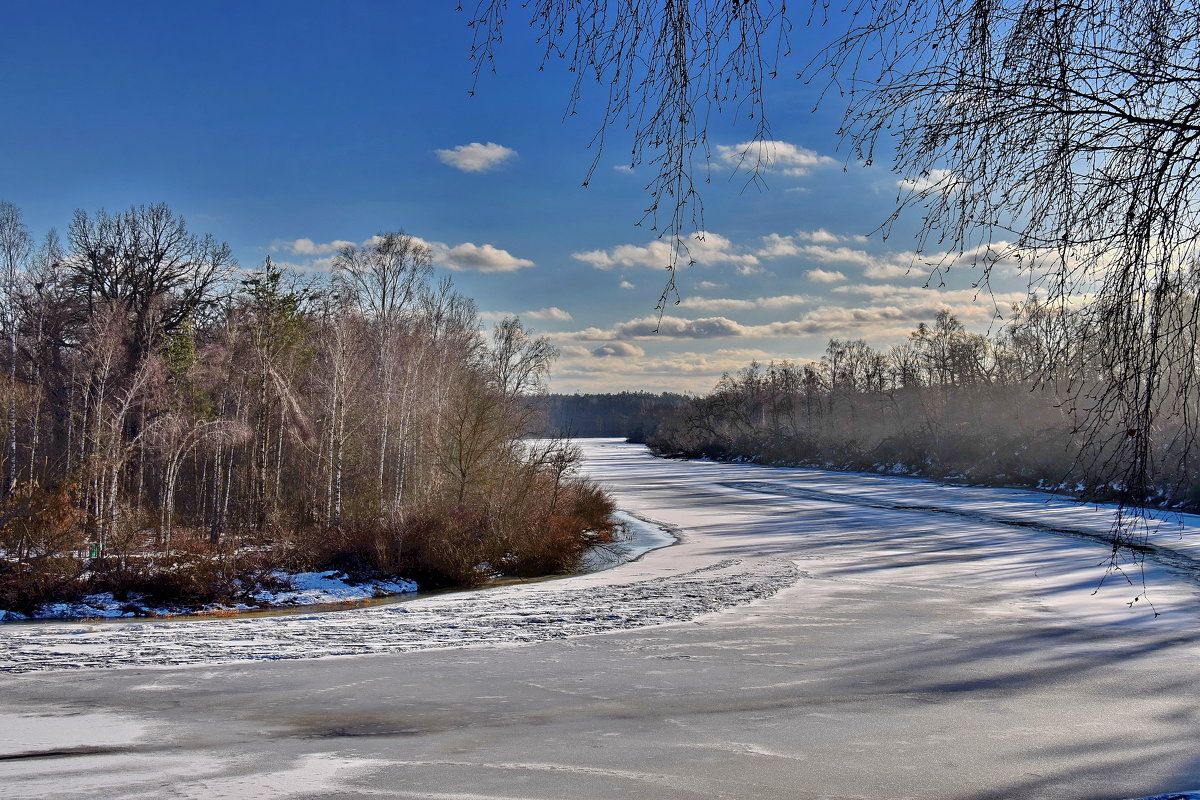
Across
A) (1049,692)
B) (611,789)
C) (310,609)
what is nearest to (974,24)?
(611,789)

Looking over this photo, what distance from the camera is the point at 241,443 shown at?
32.5 meters

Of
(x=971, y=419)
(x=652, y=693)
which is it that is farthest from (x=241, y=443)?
(x=971, y=419)

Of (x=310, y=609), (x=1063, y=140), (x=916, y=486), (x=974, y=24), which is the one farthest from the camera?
(x=916, y=486)

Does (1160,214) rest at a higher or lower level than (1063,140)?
lower

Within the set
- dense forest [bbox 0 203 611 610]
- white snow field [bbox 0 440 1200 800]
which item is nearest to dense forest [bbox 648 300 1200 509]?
white snow field [bbox 0 440 1200 800]

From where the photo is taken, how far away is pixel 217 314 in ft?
126

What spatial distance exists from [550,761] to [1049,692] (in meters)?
5.32

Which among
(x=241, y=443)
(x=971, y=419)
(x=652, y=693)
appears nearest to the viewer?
(x=652, y=693)

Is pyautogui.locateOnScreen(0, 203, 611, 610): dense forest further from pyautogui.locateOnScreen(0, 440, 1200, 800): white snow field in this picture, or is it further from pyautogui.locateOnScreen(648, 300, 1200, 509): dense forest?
pyautogui.locateOnScreen(648, 300, 1200, 509): dense forest

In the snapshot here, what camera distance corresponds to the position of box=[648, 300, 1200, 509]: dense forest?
421 centimetres

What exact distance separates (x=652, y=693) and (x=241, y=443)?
27684 millimetres

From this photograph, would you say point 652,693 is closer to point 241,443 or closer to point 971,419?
point 241,443

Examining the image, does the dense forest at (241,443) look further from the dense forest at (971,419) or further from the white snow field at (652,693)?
the dense forest at (971,419)

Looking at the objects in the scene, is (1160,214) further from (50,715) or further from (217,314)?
(217,314)
